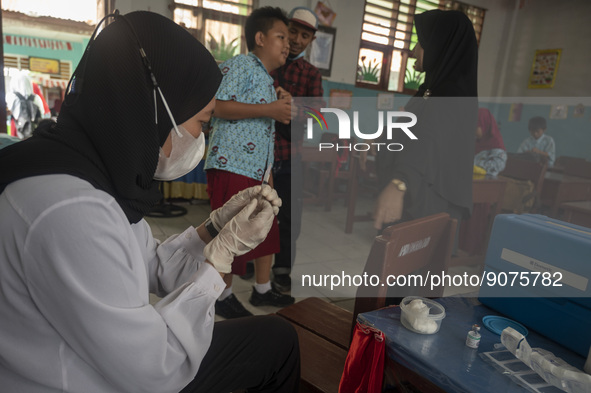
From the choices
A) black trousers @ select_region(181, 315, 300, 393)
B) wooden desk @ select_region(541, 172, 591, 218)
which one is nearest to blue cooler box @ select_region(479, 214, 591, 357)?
black trousers @ select_region(181, 315, 300, 393)

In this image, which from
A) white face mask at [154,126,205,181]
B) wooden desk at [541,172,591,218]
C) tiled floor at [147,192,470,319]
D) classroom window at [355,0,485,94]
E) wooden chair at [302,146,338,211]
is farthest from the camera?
classroom window at [355,0,485,94]

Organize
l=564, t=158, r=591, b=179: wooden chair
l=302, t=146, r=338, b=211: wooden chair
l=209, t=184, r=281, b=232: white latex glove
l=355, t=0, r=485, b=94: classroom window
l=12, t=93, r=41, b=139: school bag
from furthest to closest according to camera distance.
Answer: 1. l=355, t=0, r=485, b=94: classroom window
2. l=12, t=93, r=41, b=139: school bag
3. l=564, t=158, r=591, b=179: wooden chair
4. l=302, t=146, r=338, b=211: wooden chair
5. l=209, t=184, r=281, b=232: white latex glove

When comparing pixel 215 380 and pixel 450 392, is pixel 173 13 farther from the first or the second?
pixel 450 392

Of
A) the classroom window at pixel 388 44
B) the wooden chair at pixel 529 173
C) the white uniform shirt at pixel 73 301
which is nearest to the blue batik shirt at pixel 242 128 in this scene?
the white uniform shirt at pixel 73 301

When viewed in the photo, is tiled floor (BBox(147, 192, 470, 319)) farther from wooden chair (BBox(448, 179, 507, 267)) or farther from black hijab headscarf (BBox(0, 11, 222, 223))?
black hijab headscarf (BBox(0, 11, 222, 223))

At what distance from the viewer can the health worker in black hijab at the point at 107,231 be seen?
600mm

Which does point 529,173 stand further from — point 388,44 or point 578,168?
point 388,44

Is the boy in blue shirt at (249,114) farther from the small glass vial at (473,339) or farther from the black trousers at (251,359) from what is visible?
the small glass vial at (473,339)

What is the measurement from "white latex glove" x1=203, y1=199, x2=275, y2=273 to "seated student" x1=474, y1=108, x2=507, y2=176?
9.15ft

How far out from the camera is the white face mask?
886 mm

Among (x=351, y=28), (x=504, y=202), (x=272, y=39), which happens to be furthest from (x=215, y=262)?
(x=351, y=28)

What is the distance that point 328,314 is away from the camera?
138cm

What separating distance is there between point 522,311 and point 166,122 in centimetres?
86

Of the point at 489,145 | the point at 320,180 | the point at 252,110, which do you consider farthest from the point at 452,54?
the point at 320,180
